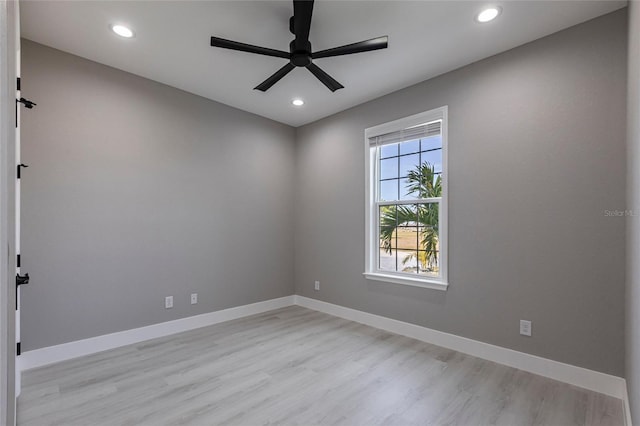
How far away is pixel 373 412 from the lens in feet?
6.61

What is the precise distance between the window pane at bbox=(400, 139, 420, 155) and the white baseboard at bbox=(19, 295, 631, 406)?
1950 mm

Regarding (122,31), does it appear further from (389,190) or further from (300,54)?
(389,190)

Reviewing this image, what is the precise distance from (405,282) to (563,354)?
1.43 meters

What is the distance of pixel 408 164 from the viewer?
3.59 metres

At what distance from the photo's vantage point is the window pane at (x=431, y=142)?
10.8 ft

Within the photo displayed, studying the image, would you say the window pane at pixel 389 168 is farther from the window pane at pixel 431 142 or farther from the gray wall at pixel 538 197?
the gray wall at pixel 538 197

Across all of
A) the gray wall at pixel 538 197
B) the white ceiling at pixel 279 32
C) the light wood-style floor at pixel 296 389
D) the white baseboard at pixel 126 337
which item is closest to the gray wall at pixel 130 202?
the white baseboard at pixel 126 337

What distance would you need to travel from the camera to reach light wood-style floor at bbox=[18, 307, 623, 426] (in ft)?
6.42

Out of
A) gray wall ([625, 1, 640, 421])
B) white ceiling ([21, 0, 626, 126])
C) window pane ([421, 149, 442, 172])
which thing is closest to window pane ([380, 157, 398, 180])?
window pane ([421, 149, 442, 172])

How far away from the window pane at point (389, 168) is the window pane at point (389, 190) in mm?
62

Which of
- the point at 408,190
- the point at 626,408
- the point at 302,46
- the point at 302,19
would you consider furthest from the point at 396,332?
the point at 302,19

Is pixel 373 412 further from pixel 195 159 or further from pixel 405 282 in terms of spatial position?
pixel 195 159

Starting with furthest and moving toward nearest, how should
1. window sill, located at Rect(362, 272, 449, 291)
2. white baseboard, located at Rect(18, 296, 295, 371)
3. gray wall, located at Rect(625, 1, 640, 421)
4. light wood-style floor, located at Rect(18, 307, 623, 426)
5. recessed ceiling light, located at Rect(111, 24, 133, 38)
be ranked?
1. window sill, located at Rect(362, 272, 449, 291)
2. white baseboard, located at Rect(18, 296, 295, 371)
3. recessed ceiling light, located at Rect(111, 24, 133, 38)
4. light wood-style floor, located at Rect(18, 307, 623, 426)
5. gray wall, located at Rect(625, 1, 640, 421)

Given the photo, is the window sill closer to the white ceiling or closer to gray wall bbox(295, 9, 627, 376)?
gray wall bbox(295, 9, 627, 376)
